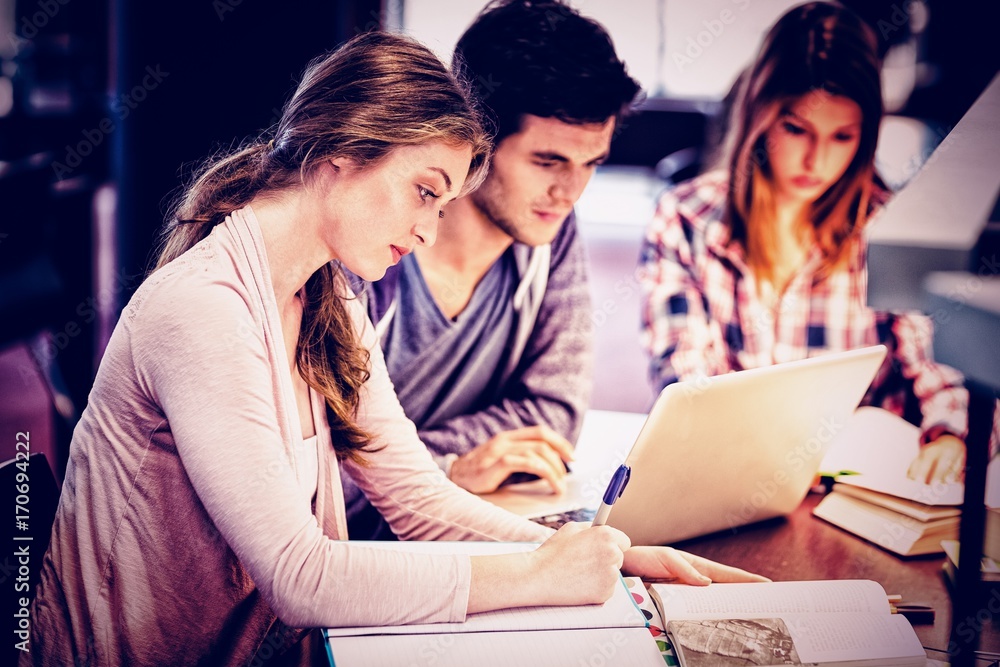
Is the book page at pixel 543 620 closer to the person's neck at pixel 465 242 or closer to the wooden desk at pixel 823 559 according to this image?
the wooden desk at pixel 823 559

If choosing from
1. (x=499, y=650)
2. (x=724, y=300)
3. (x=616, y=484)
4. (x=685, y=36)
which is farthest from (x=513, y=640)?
(x=685, y=36)

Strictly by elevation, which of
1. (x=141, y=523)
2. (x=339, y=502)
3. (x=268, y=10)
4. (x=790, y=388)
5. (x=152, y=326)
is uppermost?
(x=268, y=10)

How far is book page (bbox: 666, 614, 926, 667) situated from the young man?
62 centimetres

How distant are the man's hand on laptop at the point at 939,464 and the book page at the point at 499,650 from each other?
0.72 meters

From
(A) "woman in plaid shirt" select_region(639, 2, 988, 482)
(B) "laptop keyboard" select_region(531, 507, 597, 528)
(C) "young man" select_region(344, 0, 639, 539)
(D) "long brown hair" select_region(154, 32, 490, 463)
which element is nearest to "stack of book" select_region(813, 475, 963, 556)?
(B) "laptop keyboard" select_region(531, 507, 597, 528)

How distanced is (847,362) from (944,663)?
403mm

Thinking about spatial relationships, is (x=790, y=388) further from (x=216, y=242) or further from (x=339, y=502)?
(x=216, y=242)

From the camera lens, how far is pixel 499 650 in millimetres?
925

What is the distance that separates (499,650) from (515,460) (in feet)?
1.70

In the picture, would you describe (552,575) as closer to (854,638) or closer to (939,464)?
(854,638)

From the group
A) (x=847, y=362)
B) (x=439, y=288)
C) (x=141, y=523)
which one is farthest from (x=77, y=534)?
(x=847, y=362)

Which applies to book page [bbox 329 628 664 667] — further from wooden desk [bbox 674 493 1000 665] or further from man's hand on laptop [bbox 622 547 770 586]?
wooden desk [bbox 674 493 1000 665]

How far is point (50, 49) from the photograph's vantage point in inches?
214

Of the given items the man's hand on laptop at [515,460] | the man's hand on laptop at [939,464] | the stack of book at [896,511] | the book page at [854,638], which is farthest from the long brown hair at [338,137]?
the man's hand on laptop at [939,464]
